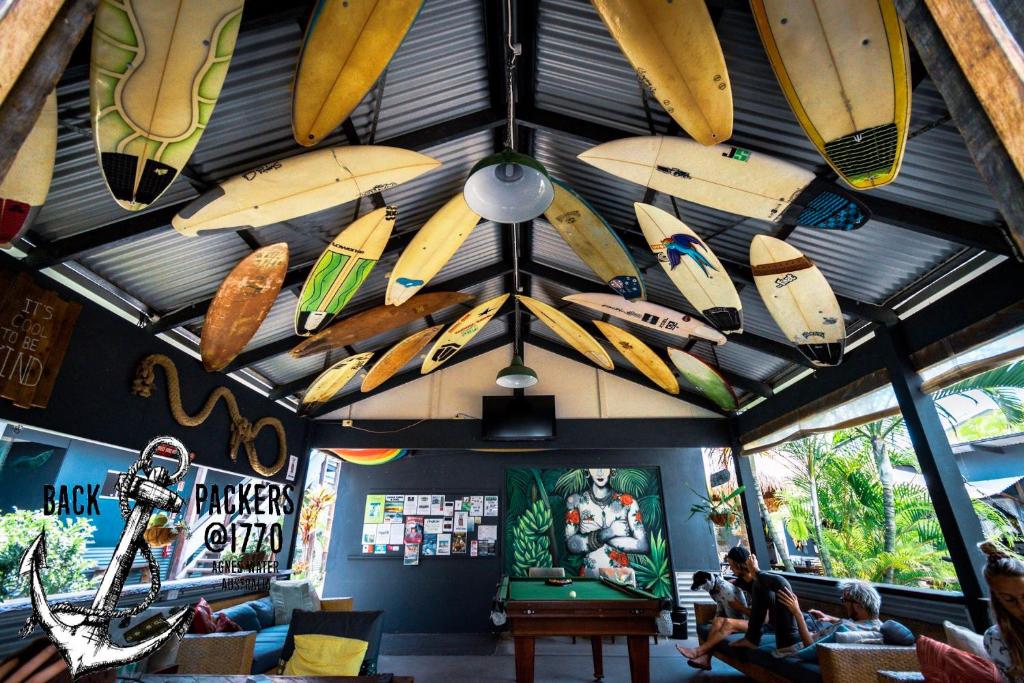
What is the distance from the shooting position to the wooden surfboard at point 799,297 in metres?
3.42

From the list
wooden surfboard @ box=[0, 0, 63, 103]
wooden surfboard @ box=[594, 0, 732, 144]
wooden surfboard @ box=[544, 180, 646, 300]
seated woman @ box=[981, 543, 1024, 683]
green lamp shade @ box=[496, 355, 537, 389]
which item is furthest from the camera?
green lamp shade @ box=[496, 355, 537, 389]

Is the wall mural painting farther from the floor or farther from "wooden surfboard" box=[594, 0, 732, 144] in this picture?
"wooden surfboard" box=[594, 0, 732, 144]

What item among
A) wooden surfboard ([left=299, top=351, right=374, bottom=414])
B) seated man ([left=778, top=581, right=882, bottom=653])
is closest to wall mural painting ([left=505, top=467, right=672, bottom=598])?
wooden surfboard ([left=299, top=351, right=374, bottom=414])

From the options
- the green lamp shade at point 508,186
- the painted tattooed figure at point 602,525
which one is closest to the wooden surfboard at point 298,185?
the green lamp shade at point 508,186

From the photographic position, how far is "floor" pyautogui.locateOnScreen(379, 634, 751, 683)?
4.52 metres

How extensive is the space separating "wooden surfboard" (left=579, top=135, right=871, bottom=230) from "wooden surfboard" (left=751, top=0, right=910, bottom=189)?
526 mm

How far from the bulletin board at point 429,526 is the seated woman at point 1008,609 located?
6.24 m

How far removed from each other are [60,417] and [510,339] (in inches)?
222

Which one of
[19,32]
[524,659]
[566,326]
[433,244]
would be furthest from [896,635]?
[19,32]

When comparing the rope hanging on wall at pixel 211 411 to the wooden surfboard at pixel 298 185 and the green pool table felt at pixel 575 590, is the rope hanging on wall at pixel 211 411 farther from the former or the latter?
the green pool table felt at pixel 575 590

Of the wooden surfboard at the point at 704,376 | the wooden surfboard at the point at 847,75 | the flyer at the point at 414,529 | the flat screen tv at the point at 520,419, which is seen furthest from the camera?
the flyer at the point at 414,529

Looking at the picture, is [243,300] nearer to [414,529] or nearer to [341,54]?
[341,54]

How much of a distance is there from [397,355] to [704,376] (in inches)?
155

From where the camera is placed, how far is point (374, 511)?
24.8 ft
